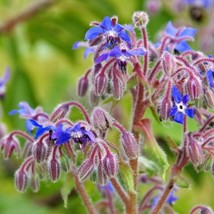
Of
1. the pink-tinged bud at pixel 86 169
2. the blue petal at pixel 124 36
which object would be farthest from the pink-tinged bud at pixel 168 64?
the pink-tinged bud at pixel 86 169

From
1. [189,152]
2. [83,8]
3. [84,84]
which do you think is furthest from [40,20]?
[189,152]

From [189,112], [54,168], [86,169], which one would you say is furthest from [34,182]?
[189,112]

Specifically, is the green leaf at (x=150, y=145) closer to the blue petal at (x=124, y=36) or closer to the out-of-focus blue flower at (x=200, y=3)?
the blue petal at (x=124, y=36)

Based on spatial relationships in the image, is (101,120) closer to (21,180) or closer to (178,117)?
(178,117)

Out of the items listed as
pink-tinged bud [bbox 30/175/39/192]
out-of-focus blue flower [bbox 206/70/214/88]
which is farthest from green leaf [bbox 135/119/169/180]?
pink-tinged bud [bbox 30/175/39/192]

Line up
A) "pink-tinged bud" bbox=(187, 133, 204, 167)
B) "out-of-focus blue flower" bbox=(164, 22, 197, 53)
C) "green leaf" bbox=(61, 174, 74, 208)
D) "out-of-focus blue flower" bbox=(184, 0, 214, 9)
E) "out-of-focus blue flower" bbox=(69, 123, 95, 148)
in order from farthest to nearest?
"out-of-focus blue flower" bbox=(184, 0, 214, 9) → "out-of-focus blue flower" bbox=(164, 22, 197, 53) → "green leaf" bbox=(61, 174, 74, 208) → "pink-tinged bud" bbox=(187, 133, 204, 167) → "out-of-focus blue flower" bbox=(69, 123, 95, 148)

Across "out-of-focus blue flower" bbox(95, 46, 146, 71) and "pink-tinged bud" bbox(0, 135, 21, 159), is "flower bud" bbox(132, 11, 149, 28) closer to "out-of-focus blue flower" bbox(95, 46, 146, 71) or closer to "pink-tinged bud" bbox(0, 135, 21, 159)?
"out-of-focus blue flower" bbox(95, 46, 146, 71)

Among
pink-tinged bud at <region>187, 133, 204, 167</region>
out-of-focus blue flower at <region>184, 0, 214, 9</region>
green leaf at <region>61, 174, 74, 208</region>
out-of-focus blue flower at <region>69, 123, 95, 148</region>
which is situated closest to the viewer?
out-of-focus blue flower at <region>69, 123, 95, 148</region>
